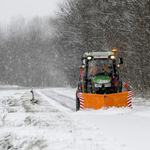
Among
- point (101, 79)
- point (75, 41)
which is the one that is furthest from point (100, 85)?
point (75, 41)

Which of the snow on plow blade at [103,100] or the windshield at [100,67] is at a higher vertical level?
the windshield at [100,67]

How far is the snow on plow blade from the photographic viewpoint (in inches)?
347

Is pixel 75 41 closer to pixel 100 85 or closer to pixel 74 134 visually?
pixel 100 85

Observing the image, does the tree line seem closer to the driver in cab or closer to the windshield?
the windshield

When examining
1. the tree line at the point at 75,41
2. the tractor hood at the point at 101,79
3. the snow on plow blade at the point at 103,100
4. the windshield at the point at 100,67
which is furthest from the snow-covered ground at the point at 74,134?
the tree line at the point at 75,41

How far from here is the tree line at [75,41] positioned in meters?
13.2

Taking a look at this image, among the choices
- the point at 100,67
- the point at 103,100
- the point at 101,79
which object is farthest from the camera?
the point at 100,67

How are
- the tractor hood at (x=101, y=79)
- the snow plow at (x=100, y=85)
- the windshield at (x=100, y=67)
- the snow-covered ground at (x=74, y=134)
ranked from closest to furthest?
the snow-covered ground at (x=74, y=134) < the snow plow at (x=100, y=85) < the tractor hood at (x=101, y=79) < the windshield at (x=100, y=67)

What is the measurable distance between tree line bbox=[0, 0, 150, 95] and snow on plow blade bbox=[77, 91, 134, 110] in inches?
164

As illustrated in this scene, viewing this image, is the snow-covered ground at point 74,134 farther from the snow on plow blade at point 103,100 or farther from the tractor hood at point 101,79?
the tractor hood at point 101,79

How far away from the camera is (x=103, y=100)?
28.7 feet

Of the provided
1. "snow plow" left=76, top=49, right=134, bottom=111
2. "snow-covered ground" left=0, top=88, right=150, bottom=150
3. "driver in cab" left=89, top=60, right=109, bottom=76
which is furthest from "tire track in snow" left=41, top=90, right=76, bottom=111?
"snow-covered ground" left=0, top=88, right=150, bottom=150

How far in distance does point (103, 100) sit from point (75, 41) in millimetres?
16308

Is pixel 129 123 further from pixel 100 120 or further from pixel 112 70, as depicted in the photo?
pixel 112 70
